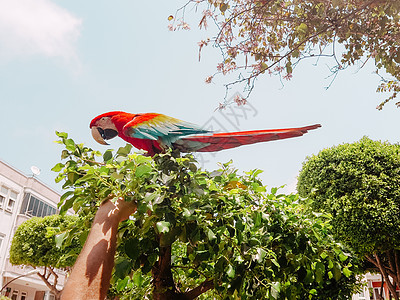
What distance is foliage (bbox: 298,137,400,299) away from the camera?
736 centimetres

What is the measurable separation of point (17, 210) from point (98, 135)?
65.0 ft

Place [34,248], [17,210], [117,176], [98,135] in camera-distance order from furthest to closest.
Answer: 1. [17,210]
2. [34,248]
3. [98,135]
4. [117,176]

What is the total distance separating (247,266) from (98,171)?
3.55 ft

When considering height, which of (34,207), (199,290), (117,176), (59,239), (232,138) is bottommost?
(199,290)

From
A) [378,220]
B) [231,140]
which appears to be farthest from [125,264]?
[378,220]

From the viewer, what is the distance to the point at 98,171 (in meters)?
1.87

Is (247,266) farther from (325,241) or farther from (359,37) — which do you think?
(359,37)

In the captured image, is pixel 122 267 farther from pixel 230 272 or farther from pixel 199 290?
pixel 199 290

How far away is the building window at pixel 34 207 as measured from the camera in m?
20.7

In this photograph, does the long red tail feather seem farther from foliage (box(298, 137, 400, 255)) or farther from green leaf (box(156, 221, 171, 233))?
foliage (box(298, 137, 400, 255))

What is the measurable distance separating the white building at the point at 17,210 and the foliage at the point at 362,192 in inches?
685

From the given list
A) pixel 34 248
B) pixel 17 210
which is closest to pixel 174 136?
pixel 34 248

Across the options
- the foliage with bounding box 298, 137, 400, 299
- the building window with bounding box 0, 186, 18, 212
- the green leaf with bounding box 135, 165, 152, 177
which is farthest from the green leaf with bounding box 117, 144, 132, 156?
the building window with bounding box 0, 186, 18, 212

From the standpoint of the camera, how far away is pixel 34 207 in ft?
71.5
